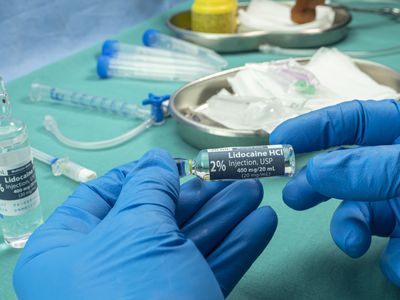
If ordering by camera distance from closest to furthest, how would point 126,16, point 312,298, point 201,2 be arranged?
point 312,298, point 201,2, point 126,16

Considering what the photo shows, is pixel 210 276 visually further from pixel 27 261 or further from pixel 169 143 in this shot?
pixel 169 143

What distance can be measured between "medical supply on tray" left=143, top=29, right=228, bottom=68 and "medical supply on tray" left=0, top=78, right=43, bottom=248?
660mm

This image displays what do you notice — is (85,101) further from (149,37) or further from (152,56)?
(149,37)

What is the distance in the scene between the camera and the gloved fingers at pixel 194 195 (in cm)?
66

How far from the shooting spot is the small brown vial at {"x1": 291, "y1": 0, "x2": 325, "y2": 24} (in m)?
1.38

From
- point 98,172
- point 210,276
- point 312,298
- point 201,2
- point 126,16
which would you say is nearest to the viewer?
point 210,276

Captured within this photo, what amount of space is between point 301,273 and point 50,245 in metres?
0.30

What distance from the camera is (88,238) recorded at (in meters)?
0.52

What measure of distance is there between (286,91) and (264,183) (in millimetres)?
246

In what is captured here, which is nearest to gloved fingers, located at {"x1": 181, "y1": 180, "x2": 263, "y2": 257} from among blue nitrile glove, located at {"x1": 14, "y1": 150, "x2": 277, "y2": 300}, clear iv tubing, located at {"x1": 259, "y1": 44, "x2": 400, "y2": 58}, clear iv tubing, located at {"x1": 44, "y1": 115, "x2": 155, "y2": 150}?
blue nitrile glove, located at {"x1": 14, "y1": 150, "x2": 277, "y2": 300}

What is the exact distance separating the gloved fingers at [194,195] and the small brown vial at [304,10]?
84 cm

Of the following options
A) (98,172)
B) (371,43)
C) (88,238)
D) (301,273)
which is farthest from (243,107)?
(371,43)

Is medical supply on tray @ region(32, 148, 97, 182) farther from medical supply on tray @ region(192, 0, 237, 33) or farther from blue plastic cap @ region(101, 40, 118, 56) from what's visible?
medical supply on tray @ region(192, 0, 237, 33)

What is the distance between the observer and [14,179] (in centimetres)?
67
